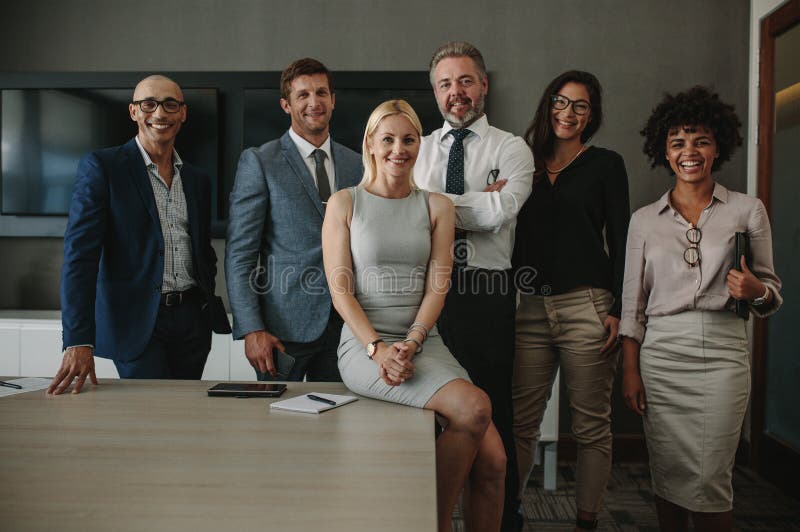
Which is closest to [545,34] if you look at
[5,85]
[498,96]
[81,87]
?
[498,96]

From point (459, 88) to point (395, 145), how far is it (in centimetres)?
38

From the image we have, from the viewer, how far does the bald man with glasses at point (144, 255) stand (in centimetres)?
193

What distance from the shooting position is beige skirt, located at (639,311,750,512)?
72.7 inches

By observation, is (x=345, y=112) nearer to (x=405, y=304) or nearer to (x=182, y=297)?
(x=182, y=297)

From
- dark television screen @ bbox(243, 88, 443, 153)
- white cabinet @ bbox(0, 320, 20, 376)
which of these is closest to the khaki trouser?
dark television screen @ bbox(243, 88, 443, 153)

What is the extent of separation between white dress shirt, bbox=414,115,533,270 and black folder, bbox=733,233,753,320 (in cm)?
62

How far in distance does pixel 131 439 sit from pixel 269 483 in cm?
38

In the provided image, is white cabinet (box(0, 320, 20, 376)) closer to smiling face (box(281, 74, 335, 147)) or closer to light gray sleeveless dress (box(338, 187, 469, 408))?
smiling face (box(281, 74, 335, 147))

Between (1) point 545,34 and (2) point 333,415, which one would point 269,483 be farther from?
(1) point 545,34

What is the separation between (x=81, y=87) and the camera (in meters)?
3.56

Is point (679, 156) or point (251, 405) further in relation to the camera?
point (679, 156)

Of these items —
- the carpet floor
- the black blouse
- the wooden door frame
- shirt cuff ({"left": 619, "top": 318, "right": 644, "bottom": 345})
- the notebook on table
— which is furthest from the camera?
the wooden door frame

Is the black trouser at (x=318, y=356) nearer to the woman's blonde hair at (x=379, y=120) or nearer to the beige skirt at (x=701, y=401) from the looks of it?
the woman's blonde hair at (x=379, y=120)

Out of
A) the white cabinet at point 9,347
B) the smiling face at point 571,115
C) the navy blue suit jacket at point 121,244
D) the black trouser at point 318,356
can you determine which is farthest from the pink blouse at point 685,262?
the white cabinet at point 9,347
